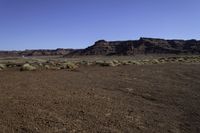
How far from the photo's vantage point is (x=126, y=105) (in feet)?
40.4

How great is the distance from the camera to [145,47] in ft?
531

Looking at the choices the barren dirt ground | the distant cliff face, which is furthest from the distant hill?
the barren dirt ground

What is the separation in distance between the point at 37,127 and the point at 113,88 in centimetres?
878

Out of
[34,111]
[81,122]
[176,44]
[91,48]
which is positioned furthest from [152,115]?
[91,48]

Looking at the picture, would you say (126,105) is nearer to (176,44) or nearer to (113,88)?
(113,88)

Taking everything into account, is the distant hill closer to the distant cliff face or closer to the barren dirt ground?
the distant cliff face

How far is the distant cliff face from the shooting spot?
5930 inches

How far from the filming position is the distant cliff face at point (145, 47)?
494 feet

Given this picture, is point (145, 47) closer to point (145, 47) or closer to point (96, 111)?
point (145, 47)

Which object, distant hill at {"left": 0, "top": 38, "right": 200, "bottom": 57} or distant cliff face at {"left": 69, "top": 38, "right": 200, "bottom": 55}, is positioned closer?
distant hill at {"left": 0, "top": 38, "right": 200, "bottom": 57}

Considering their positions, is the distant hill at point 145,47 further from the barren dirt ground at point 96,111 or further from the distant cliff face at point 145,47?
the barren dirt ground at point 96,111

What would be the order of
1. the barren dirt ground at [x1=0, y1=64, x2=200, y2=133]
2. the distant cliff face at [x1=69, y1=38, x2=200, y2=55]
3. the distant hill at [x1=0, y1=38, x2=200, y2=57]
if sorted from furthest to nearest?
1. the distant cliff face at [x1=69, y1=38, x2=200, y2=55]
2. the distant hill at [x1=0, y1=38, x2=200, y2=57]
3. the barren dirt ground at [x1=0, y1=64, x2=200, y2=133]

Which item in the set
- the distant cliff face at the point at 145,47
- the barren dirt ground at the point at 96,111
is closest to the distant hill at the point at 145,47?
the distant cliff face at the point at 145,47

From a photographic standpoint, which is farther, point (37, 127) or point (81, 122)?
point (81, 122)
